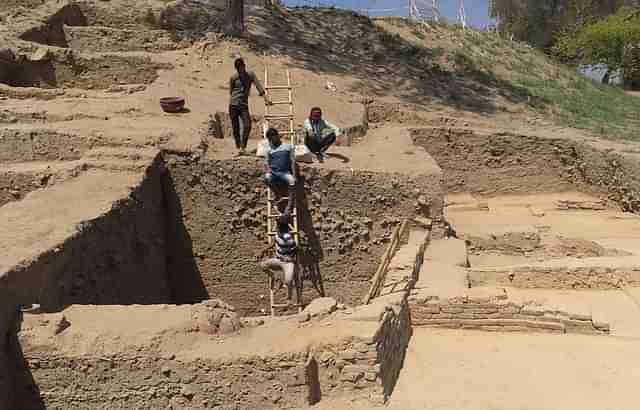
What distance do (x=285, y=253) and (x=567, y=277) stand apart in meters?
3.37

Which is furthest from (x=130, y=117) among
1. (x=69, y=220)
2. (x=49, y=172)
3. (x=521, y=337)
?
(x=521, y=337)

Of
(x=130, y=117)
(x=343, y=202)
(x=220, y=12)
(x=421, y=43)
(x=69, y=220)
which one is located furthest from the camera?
(x=421, y=43)

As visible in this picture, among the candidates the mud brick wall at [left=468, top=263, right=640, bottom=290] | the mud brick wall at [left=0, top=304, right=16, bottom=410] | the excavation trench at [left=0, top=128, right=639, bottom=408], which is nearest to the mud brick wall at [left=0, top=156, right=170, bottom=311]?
the excavation trench at [left=0, top=128, right=639, bottom=408]

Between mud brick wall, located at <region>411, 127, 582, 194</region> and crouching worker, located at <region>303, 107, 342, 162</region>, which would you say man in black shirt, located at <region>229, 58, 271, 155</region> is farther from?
mud brick wall, located at <region>411, 127, 582, 194</region>

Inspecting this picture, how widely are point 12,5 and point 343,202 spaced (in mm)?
11573

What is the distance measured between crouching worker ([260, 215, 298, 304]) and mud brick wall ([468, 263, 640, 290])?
2167 millimetres

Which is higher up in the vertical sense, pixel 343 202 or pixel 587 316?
pixel 343 202

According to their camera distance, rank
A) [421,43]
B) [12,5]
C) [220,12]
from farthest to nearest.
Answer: [421,43] < [220,12] < [12,5]

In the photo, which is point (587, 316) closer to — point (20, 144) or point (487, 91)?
point (20, 144)

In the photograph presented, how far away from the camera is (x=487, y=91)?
17641mm

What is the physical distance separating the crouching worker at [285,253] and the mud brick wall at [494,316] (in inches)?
77.1

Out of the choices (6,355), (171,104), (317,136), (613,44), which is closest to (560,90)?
(613,44)

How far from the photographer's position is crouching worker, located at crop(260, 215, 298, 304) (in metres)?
7.73

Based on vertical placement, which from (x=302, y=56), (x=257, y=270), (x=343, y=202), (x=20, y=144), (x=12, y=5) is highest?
(x=12, y=5)
